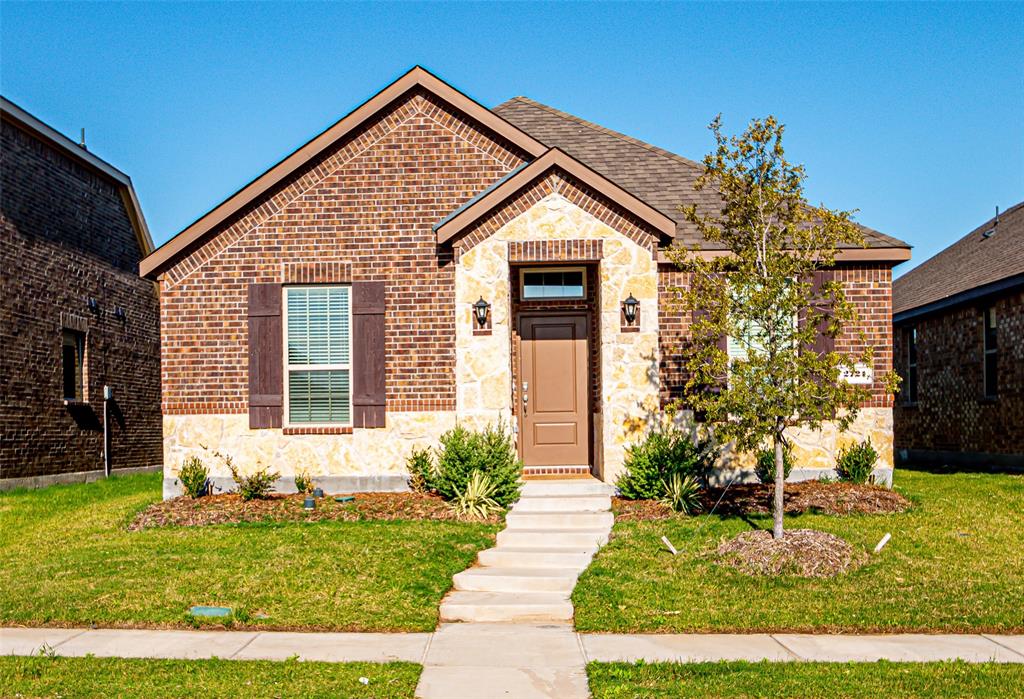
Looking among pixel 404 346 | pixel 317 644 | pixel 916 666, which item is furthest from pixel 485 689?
pixel 404 346

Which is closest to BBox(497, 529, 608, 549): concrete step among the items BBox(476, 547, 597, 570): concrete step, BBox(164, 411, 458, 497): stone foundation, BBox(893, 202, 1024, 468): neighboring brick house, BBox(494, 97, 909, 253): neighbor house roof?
BBox(476, 547, 597, 570): concrete step

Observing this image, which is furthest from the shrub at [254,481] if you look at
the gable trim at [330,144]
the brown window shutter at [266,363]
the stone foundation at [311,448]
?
the gable trim at [330,144]

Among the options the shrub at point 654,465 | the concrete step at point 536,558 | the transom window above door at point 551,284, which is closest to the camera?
the concrete step at point 536,558

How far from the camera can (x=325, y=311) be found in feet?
45.3

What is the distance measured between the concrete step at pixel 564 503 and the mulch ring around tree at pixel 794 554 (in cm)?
226

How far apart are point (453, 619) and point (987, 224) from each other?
2112 centimetres

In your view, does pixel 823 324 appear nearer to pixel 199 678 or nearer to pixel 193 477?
pixel 193 477

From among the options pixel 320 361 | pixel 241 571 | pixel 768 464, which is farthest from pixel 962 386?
pixel 241 571

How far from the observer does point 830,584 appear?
8.76 meters

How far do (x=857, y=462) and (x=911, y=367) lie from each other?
11.1 metres

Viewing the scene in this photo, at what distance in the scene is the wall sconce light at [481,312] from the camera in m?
12.9

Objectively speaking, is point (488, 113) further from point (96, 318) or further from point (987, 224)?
point (987, 224)

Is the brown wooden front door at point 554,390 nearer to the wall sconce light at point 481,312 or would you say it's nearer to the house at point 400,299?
the house at point 400,299

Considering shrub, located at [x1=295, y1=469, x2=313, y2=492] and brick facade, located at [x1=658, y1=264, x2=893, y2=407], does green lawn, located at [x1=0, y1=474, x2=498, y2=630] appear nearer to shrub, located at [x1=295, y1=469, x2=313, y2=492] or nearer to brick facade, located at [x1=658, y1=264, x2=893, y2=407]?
shrub, located at [x1=295, y1=469, x2=313, y2=492]
